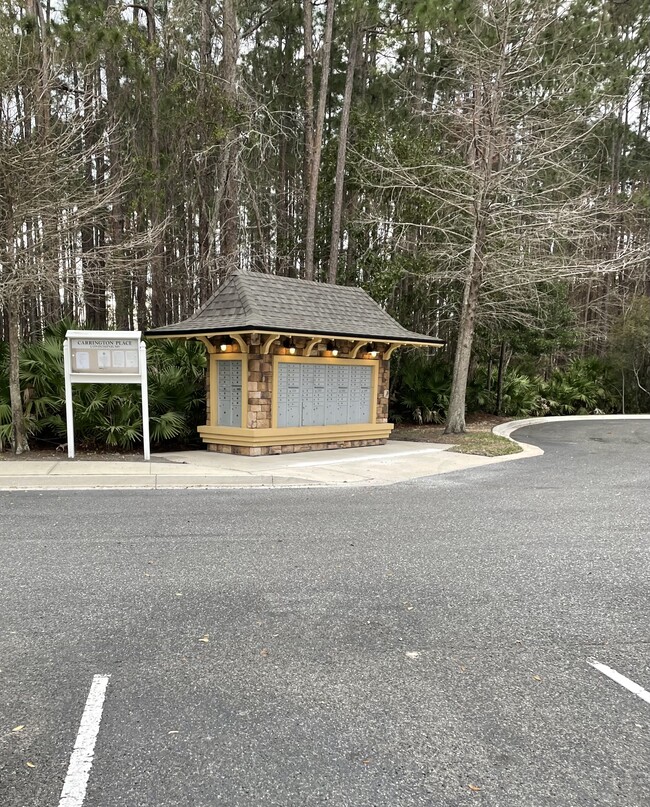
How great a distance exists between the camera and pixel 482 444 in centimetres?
1348

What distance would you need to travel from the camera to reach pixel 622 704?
3.02 meters

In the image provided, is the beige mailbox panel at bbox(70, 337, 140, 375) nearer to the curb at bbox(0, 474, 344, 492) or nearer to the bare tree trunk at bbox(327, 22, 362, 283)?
the curb at bbox(0, 474, 344, 492)

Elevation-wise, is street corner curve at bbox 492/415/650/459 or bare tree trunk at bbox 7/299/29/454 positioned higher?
bare tree trunk at bbox 7/299/29/454

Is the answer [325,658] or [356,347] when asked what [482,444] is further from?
[325,658]

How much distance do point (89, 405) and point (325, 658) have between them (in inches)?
381

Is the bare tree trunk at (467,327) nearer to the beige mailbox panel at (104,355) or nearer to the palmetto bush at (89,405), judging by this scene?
the palmetto bush at (89,405)

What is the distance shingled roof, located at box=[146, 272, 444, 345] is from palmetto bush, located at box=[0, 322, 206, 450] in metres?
1.39

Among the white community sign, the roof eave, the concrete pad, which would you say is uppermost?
the roof eave

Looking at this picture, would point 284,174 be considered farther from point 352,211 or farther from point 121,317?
point 121,317

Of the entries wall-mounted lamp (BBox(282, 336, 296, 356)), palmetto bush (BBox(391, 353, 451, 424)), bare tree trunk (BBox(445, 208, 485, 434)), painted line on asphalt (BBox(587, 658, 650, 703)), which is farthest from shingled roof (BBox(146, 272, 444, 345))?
painted line on asphalt (BBox(587, 658, 650, 703))

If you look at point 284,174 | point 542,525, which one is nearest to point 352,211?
point 284,174

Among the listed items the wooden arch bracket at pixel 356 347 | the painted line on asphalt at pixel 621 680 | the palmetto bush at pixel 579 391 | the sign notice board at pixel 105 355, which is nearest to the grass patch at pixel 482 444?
the wooden arch bracket at pixel 356 347

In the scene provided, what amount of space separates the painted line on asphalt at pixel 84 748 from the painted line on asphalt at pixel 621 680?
8.92ft

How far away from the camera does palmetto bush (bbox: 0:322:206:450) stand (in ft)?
38.3
